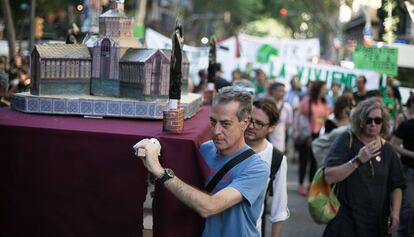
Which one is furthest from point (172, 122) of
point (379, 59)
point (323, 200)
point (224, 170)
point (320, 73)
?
point (320, 73)

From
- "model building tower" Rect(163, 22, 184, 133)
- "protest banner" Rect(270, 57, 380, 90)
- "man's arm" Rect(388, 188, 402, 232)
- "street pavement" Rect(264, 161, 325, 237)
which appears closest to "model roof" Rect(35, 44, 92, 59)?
"model building tower" Rect(163, 22, 184, 133)

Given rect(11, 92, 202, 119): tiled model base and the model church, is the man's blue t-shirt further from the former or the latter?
the model church

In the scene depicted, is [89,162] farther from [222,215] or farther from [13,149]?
[222,215]

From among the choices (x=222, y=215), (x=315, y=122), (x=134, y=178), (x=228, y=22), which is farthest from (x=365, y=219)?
(x=228, y=22)

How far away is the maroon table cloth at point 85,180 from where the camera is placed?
315 centimetres

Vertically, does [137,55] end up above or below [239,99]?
above

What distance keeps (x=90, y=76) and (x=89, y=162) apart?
864mm

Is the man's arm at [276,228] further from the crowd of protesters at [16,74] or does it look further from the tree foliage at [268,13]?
the tree foliage at [268,13]

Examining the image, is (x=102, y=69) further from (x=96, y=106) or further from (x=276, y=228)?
(x=276, y=228)

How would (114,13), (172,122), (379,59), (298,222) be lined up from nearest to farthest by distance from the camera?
(172,122) < (114,13) < (298,222) < (379,59)

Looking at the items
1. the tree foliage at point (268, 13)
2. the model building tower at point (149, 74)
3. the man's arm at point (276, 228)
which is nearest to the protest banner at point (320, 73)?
the man's arm at point (276, 228)

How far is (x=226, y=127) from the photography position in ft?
10.5

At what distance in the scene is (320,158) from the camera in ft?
25.7

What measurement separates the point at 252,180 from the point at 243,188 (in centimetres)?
7
